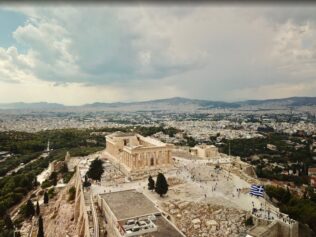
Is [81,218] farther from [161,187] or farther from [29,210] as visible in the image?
[29,210]

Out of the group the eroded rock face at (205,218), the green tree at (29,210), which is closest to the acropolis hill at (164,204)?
the eroded rock face at (205,218)

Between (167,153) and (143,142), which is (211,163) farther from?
(143,142)

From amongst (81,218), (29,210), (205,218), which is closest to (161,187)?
(205,218)

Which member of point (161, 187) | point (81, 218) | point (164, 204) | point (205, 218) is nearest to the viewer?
point (205, 218)

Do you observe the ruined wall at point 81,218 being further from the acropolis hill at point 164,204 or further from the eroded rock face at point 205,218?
the eroded rock face at point 205,218

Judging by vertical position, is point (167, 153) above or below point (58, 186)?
above

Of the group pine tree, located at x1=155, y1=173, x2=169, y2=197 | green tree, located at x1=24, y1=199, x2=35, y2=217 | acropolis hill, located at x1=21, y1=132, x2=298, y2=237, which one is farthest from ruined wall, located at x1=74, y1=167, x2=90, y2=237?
pine tree, located at x1=155, y1=173, x2=169, y2=197

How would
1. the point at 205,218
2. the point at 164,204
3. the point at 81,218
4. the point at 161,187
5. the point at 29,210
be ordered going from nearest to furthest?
the point at 205,218 → the point at 164,204 → the point at 81,218 → the point at 161,187 → the point at 29,210

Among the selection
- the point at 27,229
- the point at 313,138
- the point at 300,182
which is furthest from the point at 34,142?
the point at 313,138
